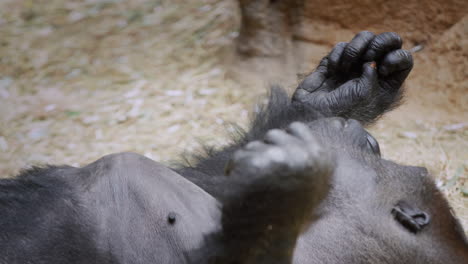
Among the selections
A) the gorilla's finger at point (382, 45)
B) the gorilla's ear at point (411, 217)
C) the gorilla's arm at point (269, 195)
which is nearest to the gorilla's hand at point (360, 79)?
the gorilla's finger at point (382, 45)

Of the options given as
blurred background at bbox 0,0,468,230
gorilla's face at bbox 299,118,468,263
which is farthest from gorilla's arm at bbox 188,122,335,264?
blurred background at bbox 0,0,468,230

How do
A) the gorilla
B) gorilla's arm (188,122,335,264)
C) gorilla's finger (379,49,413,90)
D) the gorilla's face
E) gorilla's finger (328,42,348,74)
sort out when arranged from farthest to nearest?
1. gorilla's finger (328,42,348,74)
2. gorilla's finger (379,49,413,90)
3. the gorilla's face
4. the gorilla
5. gorilla's arm (188,122,335,264)

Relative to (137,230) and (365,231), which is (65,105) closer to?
(137,230)

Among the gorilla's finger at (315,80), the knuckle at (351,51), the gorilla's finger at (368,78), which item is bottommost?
the gorilla's finger at (315,80)

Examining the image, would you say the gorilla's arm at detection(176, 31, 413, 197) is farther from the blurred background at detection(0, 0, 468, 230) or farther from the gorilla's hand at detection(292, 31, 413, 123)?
the blurred background at detection(0, 0, 468, 230)

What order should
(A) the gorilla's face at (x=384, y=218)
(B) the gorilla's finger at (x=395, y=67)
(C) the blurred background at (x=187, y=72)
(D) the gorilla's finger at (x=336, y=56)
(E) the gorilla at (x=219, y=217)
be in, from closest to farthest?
(E) the gorilla at (x=219, y=217) < (A) the gorilla's face at (x=384, y=218) < (B) the gorilla's finger at (x=395, y=67) < (D) the gorilla's finger at (x=336, y=56) < (C) the blurred background at (x=187, y=72)

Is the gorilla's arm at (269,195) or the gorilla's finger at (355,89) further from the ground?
the gorilla's arm at (269,195)

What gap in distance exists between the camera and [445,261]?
1615mm

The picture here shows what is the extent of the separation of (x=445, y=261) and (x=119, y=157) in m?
1.05

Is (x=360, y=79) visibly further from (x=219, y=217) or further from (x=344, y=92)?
(x=219, y=217)

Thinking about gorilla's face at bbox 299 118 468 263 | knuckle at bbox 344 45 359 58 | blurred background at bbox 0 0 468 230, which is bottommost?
blurred background at bbox 0 0 468 230

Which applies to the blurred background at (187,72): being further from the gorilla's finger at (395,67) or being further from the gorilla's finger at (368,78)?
the gorilla's finger at (368,78)

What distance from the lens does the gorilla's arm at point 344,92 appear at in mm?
2072

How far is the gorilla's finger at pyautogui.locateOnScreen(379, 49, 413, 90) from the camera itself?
6.74ft
